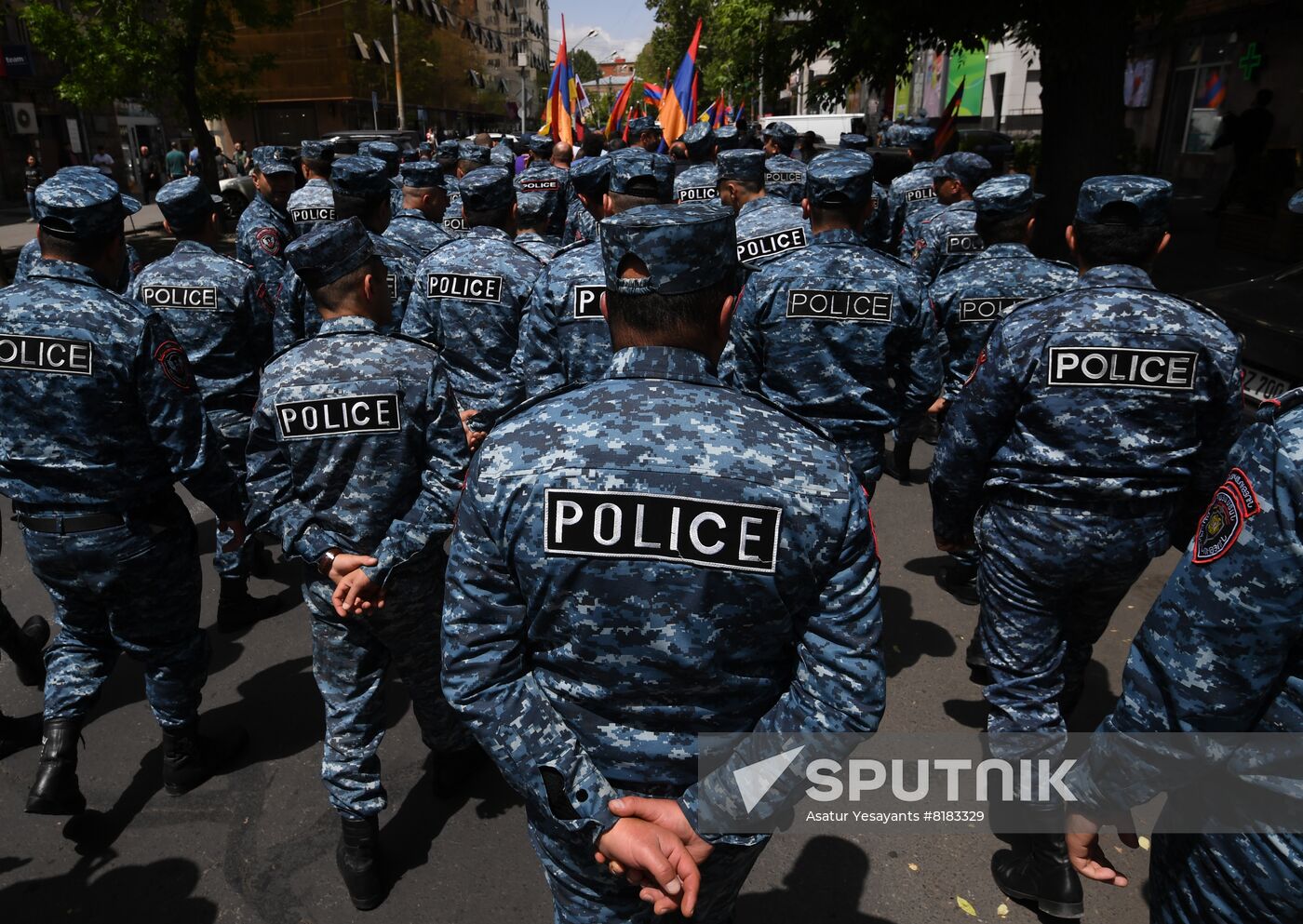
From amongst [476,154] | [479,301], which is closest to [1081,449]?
[479,301]

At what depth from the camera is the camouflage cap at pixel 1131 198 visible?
2834 mm

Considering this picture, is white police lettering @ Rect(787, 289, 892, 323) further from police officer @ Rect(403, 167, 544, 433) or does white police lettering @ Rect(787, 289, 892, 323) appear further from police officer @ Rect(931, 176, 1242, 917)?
police officer @ Rect(403, 167, 544, 433)

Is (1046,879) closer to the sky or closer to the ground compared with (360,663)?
closer to the ground

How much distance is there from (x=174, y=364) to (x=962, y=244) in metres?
4.89

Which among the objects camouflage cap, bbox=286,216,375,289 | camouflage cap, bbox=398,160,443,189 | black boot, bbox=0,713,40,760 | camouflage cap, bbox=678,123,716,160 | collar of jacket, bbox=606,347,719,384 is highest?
camouflage cap, bbox=678,123,716,160

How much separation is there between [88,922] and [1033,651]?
3.30 meters

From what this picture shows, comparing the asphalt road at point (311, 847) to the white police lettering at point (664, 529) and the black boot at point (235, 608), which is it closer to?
the black boot at point (235, 608)

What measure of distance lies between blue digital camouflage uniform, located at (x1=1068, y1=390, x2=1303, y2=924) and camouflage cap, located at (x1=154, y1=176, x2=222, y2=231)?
465 cm

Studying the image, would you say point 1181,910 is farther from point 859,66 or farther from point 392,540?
point 859,66

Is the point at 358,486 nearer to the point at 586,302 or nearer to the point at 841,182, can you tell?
the point at 586,302

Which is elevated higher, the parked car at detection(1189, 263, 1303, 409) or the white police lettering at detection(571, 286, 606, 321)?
the white police lettering at detection(571, 286, 606, 321)

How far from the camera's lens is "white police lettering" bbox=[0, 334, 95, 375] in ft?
9.50

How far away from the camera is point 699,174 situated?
25.5 feet

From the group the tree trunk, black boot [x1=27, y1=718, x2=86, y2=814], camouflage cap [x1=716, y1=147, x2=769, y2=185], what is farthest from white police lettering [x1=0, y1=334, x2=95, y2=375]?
the tree trunk
